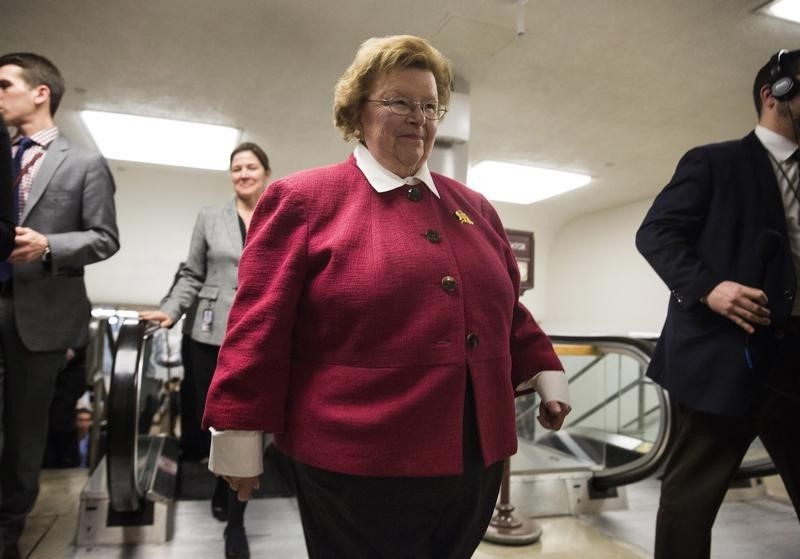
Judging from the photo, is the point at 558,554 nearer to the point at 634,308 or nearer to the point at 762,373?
the point at 762,373

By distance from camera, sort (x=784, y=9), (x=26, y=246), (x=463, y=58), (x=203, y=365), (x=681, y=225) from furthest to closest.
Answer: (x=463, y=58), (x=784, y=9), (x=203, y=365), (x=26, y=246), (x=681, y=225)

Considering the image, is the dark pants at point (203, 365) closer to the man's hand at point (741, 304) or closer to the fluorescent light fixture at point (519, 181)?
the man's hand at point (741, 304)

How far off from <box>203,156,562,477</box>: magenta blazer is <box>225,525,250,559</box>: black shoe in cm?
154

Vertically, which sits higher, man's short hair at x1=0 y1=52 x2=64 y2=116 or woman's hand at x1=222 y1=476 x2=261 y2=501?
man's short hair at x1=0 y1=52 x2=64 y2=116

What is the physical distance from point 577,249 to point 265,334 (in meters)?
11.9

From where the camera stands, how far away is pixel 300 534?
9.10 ft

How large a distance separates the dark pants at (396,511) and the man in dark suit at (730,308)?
85 cm

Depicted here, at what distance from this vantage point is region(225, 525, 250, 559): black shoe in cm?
238

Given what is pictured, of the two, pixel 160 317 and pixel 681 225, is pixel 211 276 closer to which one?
pixel 160 317

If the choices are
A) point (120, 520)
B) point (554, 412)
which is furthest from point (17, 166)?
point (554, 412)

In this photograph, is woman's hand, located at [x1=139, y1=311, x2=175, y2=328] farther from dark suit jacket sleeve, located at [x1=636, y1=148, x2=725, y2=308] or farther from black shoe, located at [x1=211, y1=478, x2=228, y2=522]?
dark suit jacket sleeve, located at [x1=636, y1=148, x2=725, y2=308]

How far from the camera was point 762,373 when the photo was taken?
5.20ft

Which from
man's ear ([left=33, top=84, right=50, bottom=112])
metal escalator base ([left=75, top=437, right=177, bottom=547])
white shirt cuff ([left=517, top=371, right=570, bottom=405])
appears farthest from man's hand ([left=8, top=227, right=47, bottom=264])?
white shirt cuff ([left=517, top=371, right=570, bottom=405])

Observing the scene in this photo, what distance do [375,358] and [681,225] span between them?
1.19 m
